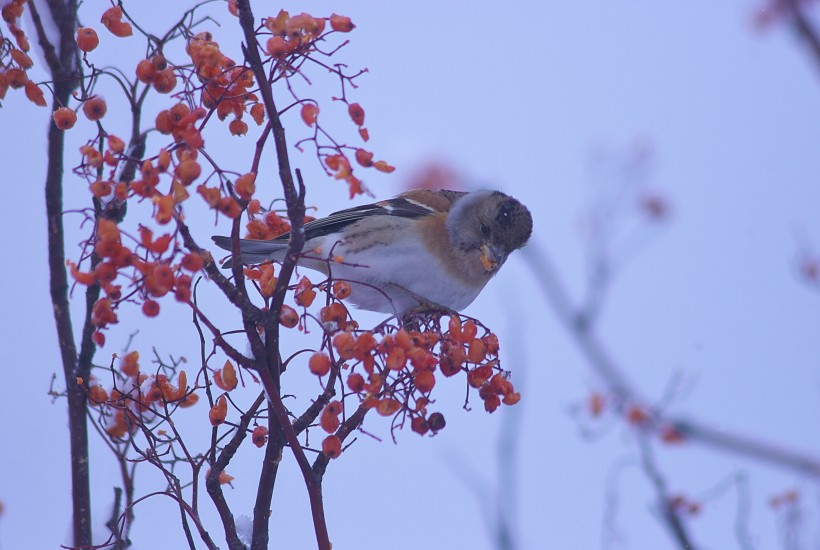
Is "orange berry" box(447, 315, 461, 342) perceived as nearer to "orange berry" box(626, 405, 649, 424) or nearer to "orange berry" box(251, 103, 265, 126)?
"orange berry" box(251, 103, 265, 126)

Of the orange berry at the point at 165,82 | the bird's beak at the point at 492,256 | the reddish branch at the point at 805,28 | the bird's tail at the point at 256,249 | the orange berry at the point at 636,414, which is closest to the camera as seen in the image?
the orange berry at the point at 165,82

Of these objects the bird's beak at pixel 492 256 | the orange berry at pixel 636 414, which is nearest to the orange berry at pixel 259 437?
the bird's beak at pixel 492 256

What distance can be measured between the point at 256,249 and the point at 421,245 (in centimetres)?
76

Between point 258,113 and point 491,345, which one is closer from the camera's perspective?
point 258,113

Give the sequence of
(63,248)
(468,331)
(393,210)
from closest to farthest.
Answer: (468,331), (63,248), (393,210)

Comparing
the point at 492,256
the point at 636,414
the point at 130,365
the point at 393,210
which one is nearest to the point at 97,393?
the point at 130,365

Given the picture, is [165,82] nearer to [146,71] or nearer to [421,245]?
[146,71]

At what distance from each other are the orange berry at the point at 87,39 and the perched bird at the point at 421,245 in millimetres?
988

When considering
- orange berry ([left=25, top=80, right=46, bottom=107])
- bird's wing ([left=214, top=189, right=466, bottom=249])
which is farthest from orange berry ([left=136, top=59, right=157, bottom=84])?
bird's wing ([left=214, top=189, right=466, bottom=249])

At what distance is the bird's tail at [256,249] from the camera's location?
6.88ft

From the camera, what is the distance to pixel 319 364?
1544 mm

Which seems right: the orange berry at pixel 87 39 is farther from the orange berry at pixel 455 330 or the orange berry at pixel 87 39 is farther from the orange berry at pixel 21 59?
the orange berry at pixel 455 330

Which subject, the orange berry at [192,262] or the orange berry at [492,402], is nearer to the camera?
the orange berry at [192,262]

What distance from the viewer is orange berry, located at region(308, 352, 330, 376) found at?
154cm
